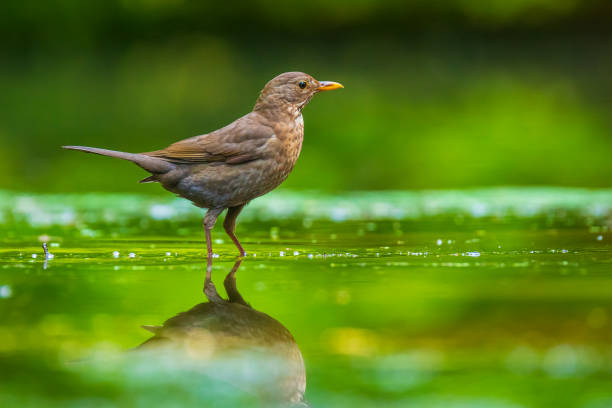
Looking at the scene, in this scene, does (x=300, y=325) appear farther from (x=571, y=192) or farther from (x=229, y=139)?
(x=571, y=192)

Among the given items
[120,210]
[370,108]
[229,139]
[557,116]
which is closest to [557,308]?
→ [229,139]

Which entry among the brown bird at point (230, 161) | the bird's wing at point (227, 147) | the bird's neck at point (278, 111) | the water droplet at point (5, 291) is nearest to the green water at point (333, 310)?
the water droplet at point (5, 291)

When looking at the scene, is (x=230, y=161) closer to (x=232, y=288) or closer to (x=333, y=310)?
(x=232, y=288)

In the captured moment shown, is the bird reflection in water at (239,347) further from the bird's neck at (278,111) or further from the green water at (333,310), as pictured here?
the bird's neck at (278,111)

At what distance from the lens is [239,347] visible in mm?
4199

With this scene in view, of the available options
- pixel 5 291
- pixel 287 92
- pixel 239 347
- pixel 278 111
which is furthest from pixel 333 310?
pixel 287 92

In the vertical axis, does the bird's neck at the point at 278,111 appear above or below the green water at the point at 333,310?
above

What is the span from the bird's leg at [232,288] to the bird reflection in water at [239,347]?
3 cm

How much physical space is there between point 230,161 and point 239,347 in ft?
9.34

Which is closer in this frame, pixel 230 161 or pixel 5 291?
pixel 5 291

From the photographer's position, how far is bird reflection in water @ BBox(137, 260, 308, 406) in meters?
3.72

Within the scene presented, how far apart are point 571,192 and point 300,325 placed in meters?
6.48

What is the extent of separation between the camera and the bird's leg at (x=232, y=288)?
5203 millimetres

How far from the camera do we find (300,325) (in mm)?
4605
